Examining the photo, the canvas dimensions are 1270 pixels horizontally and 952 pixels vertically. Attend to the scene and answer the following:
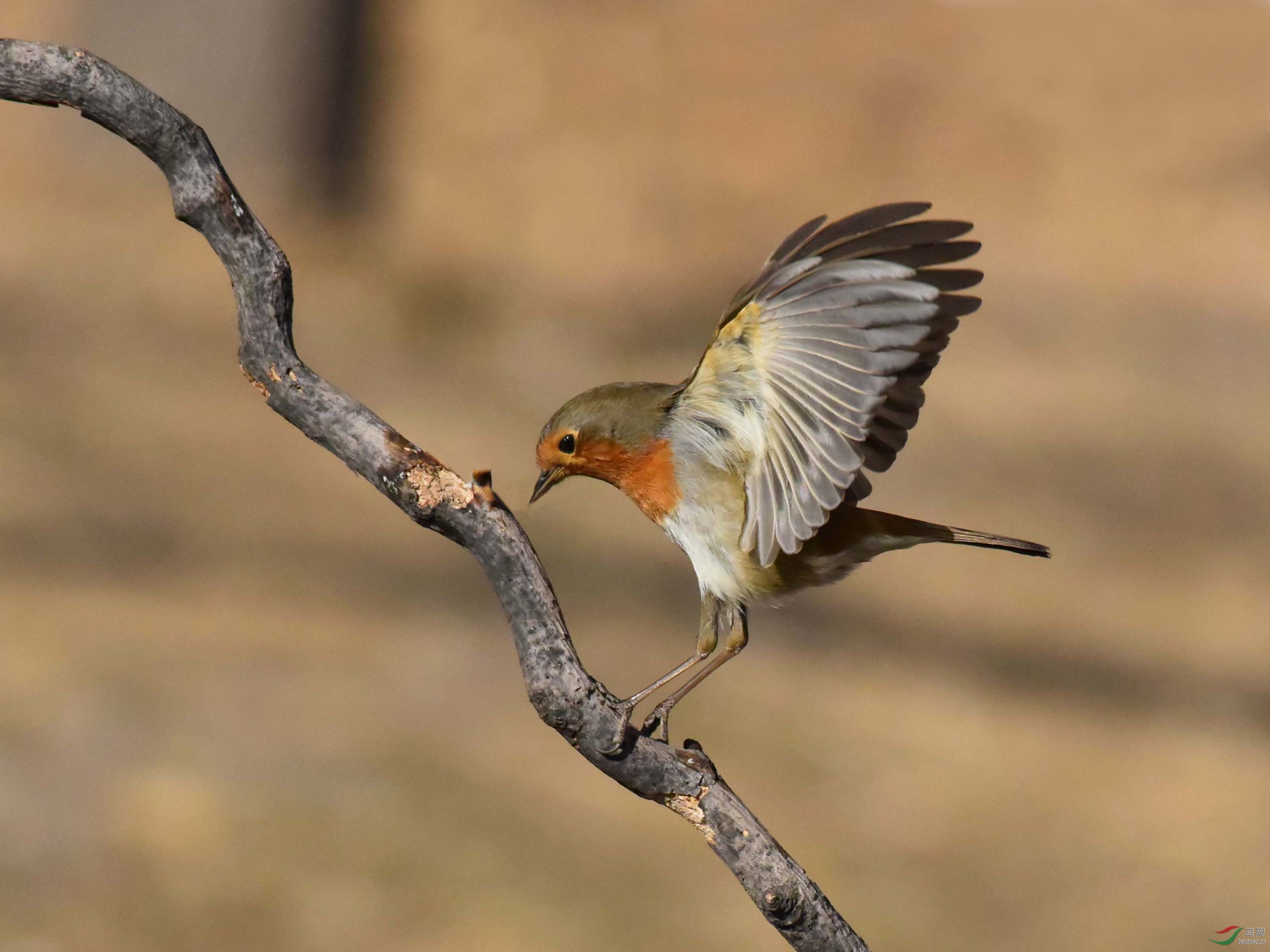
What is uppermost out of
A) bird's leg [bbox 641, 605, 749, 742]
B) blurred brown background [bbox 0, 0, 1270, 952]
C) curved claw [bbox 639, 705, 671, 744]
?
blurred brown background [bbox 0, 0, 1270, 952]

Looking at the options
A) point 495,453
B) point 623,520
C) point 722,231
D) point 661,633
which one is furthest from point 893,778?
point 722,231

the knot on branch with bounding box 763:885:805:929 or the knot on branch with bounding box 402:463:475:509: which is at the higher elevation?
the knot on branch with bounding box 402:463:475:509

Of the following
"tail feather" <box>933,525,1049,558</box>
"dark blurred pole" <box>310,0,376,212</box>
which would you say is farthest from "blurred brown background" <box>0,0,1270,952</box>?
"tail feather" <box>933,525,1049,558</box>

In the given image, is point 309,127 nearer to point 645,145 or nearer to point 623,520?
point 645,145

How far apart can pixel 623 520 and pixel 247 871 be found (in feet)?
9.93

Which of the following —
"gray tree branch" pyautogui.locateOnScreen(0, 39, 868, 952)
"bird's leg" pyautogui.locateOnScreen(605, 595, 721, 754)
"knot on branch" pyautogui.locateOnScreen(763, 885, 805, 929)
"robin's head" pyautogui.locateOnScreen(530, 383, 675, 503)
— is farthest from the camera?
"bird's leg" pyautogui.locateOnScreen(605, 595, 721, 754)

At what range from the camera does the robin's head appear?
2.62m

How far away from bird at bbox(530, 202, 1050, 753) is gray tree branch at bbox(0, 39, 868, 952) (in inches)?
4.6

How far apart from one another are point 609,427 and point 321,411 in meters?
0.86

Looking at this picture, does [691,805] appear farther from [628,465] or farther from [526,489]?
[526,489]

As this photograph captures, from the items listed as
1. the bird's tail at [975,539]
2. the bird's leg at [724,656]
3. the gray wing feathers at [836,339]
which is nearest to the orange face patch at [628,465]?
the gray wing feathers at [836,339]

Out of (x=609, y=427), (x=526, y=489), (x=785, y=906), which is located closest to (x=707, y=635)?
(x=609, y=427)

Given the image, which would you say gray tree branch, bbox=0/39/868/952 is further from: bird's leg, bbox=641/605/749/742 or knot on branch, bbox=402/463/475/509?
bird's leg, bbox=641/605/749/742

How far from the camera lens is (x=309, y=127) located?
390 inches
